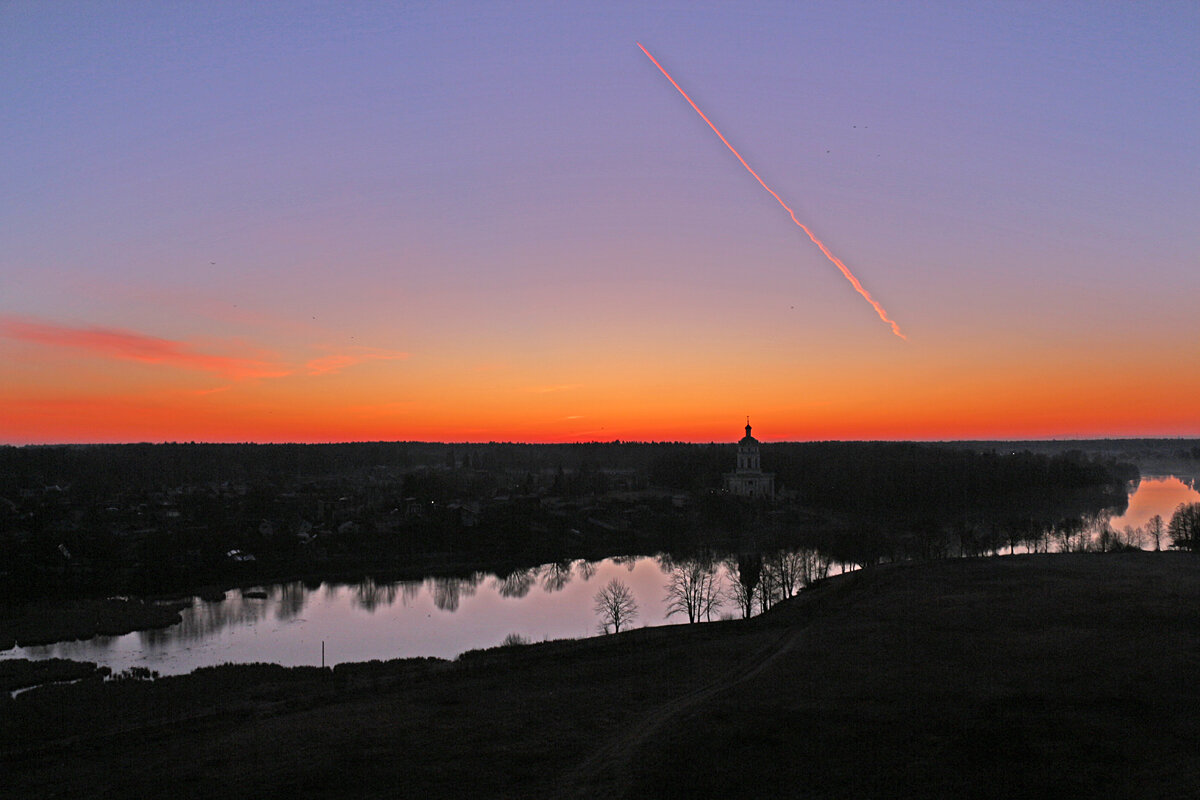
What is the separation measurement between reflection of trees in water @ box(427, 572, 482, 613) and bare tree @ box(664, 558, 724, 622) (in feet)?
35.3

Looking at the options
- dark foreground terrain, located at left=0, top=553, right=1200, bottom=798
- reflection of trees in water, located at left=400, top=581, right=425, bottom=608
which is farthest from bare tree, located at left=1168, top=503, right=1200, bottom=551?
reflection of trees in water, located at left=400, top=581, right=425, bottom=608

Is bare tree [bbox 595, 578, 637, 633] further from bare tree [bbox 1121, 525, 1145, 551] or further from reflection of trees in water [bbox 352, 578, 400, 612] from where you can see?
bare tree [bbox 1121, 525, 1145, 551]

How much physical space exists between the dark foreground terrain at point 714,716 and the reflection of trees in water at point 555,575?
58.3ft

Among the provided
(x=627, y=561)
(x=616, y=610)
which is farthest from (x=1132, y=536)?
(x=616, y=610)

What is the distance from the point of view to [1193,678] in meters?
15.3

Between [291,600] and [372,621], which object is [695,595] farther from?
[291,600]

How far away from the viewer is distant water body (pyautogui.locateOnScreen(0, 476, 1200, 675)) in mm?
29219

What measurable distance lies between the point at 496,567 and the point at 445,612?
13.7m

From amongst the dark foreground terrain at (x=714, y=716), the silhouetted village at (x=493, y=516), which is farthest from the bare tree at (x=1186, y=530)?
the dark foreground terrain at (x=714, y=716)

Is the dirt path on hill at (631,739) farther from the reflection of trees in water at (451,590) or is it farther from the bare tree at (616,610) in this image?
the reflection of trees in water at (451,590)

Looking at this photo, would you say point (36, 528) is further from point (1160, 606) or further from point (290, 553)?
point (1160, 606)

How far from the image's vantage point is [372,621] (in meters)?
34.9

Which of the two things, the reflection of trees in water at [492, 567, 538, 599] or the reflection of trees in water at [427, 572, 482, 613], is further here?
the reflection of trees in water at [492, 567, 538, 599]

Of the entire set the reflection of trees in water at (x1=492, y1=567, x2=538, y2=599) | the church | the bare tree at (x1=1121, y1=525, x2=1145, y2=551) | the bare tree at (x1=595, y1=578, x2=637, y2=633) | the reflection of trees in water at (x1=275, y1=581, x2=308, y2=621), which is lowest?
the reflection of trees in water at (x1=275, y1=581, x2=308, y2=621)
